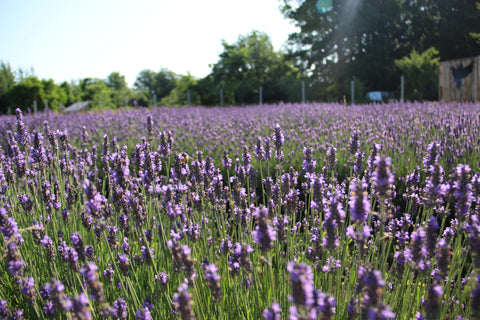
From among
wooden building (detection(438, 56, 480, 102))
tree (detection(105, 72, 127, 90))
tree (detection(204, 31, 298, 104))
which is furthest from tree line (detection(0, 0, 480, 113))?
tree (detection(105, 72, 127, 90))

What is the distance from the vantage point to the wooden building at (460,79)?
16.0m

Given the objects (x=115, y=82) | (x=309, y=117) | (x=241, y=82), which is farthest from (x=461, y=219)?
(x=115, y=82)

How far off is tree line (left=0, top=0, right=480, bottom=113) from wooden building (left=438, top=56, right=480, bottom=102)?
26.6 feet

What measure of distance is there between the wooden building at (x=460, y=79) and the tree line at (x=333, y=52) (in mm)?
8111

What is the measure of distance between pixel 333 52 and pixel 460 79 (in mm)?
15241

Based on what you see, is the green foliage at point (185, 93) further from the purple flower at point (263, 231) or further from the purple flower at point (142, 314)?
the purple flower at point (263, 231)

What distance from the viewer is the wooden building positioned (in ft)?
52.3

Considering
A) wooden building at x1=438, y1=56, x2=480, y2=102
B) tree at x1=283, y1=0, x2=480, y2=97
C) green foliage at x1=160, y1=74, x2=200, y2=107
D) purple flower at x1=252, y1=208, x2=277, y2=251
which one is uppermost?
tree at x1=283, y1=0, x2=480, y2=97

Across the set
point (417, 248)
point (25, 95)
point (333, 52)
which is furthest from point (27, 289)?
point (25, 95)

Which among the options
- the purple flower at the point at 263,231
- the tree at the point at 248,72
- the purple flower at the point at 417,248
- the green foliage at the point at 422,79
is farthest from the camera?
the tree at the point at 248,72

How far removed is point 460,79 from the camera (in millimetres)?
17062

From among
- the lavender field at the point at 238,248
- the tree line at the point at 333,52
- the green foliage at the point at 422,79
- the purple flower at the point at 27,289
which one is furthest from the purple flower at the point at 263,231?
the tree line at the point at 333,52

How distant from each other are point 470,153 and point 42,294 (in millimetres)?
4647

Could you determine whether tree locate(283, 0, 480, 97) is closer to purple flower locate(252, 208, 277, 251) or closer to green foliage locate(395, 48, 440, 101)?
green foliage locate(395, 48, 440, 101)
